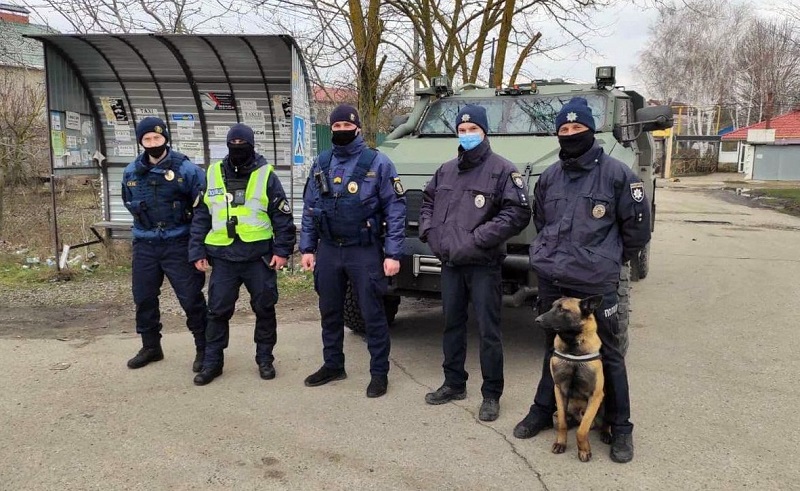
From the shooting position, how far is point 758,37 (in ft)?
122

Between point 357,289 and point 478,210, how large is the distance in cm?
98

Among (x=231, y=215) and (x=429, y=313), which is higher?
(x=231, y=215)

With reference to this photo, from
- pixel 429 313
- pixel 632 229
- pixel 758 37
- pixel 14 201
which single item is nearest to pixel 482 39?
pixel 429 313

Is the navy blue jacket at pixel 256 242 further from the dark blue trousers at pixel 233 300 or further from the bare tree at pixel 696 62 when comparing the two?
the bare tree at pixel 696 62

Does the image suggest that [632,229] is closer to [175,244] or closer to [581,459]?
[581,459]

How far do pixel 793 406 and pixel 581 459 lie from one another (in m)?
1.68

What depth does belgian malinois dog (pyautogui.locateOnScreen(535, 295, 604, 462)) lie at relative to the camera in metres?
3.16

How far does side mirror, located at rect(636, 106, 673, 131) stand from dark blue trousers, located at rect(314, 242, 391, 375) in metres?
2.58

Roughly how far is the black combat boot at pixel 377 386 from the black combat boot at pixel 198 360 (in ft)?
4.12

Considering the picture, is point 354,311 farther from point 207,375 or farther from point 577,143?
point 577,143

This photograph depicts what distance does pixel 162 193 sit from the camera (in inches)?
172

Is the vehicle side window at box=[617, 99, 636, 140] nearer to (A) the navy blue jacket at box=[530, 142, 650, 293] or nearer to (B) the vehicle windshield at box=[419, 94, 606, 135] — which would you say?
(B) the vehicle windshield at box=[419, 94, 606, 135]

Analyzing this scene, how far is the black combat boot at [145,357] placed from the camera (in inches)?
180

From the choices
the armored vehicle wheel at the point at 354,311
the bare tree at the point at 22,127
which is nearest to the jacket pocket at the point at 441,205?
the armored vehicle wheel at the point at 354,311
